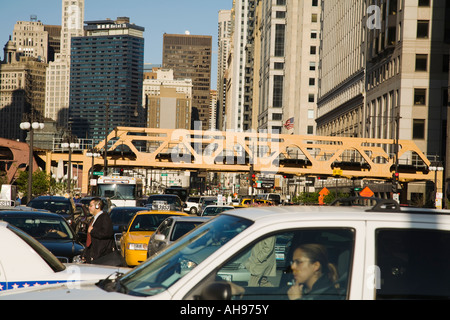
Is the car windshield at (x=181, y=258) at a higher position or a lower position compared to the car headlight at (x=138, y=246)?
higher

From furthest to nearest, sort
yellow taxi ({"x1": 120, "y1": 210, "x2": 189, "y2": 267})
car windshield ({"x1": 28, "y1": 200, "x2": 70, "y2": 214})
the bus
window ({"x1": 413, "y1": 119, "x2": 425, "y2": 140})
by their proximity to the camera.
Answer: window ({"x1": 413, "y1": 119, "x2": 425, "y2": 140}) → the bus → car windshield ({"x1": 28, "y1": 200, "x2": 70, "y2": 214}) → yellow taxi ({"x1": 120, "y1": 210, "x2": 189, "y2": 267})

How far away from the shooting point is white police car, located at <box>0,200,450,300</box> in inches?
171

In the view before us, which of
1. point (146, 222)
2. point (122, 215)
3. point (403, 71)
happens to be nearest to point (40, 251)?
point (146, 222)

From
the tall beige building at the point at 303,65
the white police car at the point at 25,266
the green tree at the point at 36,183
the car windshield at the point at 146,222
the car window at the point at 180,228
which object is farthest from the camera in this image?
the tall beige building at the point at 303,65

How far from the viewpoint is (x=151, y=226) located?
18656 mm

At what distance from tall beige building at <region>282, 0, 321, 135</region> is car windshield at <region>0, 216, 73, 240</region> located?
111322 millimetres

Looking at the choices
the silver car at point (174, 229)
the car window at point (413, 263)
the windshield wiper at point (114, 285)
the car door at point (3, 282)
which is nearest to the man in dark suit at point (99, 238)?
the silver car at point (174, 229)

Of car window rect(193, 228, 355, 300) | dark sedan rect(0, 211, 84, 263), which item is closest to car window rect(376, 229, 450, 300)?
car window rect(193, 228, 355, 300)

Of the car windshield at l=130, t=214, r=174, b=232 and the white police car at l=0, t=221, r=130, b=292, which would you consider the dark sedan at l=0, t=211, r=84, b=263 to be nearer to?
the car windshield at l=130, t=214, r=174, b=232

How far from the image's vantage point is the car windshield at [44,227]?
13031 mm

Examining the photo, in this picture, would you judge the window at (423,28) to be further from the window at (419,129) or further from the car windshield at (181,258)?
the car windshield at (181,258)

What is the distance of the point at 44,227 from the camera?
1323 centimetres

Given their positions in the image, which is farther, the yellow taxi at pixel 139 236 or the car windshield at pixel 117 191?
the car windshield at pixel 117 191

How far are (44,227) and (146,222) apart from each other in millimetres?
5686
